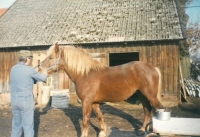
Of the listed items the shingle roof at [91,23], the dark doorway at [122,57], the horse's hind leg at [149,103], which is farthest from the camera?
the dark doorway at [122,57]

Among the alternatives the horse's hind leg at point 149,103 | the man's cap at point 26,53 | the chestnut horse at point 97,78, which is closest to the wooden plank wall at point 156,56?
the man's cap at point 26,53

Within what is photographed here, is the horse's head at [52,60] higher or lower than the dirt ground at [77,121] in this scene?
higher

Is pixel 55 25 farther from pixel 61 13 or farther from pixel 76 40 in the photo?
pixel 76 40

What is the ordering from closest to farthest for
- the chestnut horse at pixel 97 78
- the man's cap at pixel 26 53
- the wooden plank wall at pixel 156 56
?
the chestnut horse at pixel 97 78 → the wooden plank wall at pixel 156 56 → the man's cap at pixel 26 53

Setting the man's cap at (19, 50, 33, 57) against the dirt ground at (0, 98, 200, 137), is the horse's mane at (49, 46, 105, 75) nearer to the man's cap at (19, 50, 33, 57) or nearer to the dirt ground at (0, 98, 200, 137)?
the dirt ground at (0, 98, 200, 137)

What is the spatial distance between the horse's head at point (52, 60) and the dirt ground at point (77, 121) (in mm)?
2019

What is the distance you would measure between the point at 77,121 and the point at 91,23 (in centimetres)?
628

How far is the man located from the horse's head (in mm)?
866

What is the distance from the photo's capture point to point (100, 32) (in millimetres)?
10773

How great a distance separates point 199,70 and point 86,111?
1936 centimetres

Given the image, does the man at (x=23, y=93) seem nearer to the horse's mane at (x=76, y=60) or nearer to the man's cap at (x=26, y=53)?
the horse's mane at (x=76, y=60)

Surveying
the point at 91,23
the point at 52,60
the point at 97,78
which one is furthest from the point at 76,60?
the point at 91,23

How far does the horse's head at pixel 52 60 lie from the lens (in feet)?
16.5

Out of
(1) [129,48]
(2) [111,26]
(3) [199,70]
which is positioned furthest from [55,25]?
(3) [199,70]
